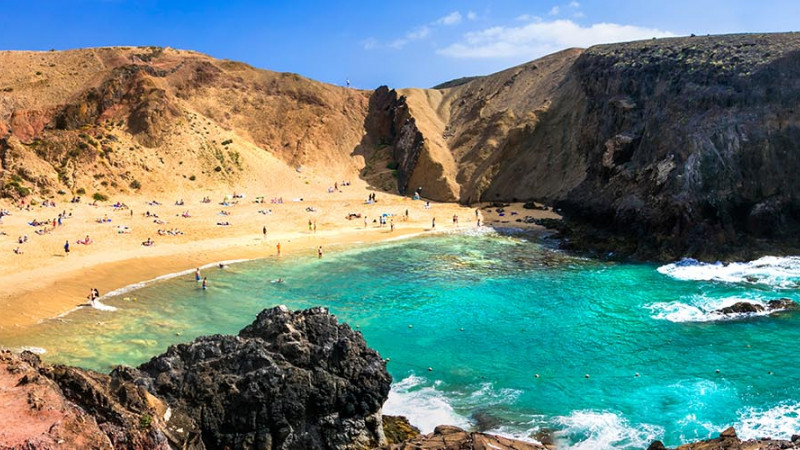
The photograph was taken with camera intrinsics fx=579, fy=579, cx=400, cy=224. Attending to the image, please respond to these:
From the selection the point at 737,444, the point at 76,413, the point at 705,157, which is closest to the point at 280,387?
the point at 76,413

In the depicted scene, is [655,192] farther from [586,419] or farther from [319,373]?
[319,373]

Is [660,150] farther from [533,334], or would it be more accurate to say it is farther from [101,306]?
[101,306]

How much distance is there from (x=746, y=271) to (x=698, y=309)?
8571 mm

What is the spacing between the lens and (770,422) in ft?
58.2

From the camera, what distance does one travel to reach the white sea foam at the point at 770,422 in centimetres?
1703

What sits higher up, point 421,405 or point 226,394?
point 226,394

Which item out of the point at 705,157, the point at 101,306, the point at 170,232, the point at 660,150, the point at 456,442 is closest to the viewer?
the point at 456,442

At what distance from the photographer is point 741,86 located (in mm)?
43062

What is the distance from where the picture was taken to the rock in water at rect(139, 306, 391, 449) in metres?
14.1

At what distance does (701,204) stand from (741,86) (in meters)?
11.2

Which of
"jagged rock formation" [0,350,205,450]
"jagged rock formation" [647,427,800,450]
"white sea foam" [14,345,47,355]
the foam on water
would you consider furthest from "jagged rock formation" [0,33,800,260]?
"jagged rock formation" [0,350,205,450]

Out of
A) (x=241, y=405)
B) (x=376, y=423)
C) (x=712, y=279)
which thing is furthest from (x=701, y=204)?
(x=241, y=405)

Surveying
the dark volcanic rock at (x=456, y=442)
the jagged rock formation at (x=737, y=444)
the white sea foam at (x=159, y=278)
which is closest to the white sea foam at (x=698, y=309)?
the jagged rock formation at (x=737, y=444)

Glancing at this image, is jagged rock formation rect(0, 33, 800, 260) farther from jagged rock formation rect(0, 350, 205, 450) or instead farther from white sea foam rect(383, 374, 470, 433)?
jagged rock formation rect(0, 350, 205, 450)
